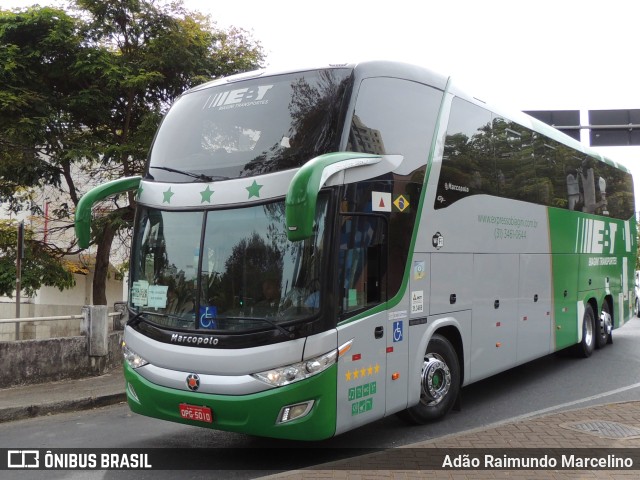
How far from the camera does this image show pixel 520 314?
9.22 metres

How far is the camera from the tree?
12.6m

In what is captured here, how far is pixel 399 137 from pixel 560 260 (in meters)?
5.27

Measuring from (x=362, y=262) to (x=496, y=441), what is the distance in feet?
7.00

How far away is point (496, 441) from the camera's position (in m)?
6.04

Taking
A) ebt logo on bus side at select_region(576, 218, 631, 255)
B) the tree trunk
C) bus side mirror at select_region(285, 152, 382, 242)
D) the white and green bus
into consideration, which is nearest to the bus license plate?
the white and green bus

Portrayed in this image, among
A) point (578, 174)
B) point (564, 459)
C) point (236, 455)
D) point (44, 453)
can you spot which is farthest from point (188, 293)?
point (578, 174)

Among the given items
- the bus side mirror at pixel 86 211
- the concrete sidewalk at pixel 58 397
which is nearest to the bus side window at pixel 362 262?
the bus side mirror at pixel 86 211

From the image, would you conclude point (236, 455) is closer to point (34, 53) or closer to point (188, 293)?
point (188, 293)

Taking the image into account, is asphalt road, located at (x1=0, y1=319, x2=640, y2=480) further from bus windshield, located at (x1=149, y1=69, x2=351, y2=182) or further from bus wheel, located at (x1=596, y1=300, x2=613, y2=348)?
bus windshield, located at (x1=149, y1=69, x2=351, y2=182)

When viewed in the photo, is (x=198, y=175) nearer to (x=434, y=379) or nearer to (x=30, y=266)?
(x=434, y=379)

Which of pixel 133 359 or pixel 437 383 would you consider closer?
pixel 133 359

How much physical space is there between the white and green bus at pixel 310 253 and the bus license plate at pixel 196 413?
1 cm

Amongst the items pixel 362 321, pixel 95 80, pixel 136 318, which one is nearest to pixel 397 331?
pixel 362 321

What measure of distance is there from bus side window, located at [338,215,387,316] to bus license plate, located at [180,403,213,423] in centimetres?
150
